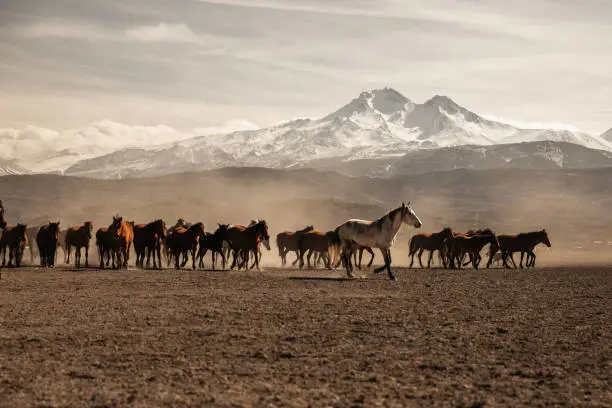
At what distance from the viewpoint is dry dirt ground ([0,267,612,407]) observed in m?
11.4

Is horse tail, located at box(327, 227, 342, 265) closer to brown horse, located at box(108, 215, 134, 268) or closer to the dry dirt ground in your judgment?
the dry dirt ground

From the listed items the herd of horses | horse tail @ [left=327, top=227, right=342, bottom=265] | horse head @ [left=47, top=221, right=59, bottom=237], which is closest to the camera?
the herd of horses

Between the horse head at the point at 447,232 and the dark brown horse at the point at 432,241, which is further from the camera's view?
the dark brown horse at the point at 432,241

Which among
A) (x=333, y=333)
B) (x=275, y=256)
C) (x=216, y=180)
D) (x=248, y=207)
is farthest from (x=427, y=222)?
(x=333, y=333)

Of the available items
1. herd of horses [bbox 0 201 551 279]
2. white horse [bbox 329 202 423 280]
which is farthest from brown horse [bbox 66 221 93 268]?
white horse [bbox 329 202 423 280]

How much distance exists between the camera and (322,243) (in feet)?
130

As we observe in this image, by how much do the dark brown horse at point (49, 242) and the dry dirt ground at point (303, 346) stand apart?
1114 cm

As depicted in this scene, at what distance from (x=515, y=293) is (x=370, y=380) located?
13788mm

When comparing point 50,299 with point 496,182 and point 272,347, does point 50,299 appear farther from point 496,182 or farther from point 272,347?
point 496,182

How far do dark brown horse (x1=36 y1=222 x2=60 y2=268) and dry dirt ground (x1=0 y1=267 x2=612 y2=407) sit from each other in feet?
36.5

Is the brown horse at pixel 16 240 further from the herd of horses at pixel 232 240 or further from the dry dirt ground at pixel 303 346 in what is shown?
the dry dirt ground at pixel 303 346

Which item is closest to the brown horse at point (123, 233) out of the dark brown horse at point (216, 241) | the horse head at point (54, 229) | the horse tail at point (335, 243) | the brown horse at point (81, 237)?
the brown horse at point (81, 237)

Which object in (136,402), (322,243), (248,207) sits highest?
(248,207)

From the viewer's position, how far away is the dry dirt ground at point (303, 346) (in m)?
11.4
